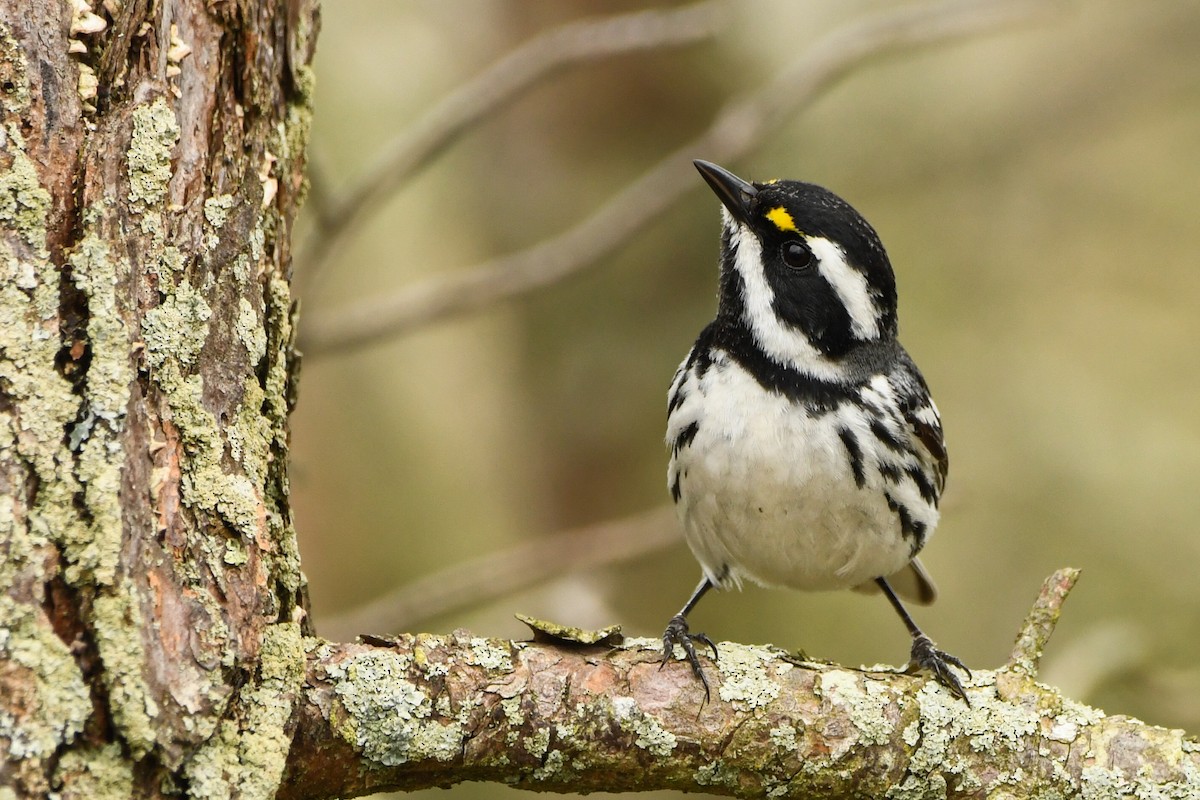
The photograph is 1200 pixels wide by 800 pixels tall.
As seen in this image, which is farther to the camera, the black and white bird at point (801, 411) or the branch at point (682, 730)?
the black and white bird at point (801, 411)

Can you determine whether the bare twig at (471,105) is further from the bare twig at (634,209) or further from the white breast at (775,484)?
the white breast at (775,484)

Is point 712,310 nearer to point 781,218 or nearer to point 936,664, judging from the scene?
point 781,218

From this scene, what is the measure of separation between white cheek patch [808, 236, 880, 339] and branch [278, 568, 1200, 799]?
1468 mm

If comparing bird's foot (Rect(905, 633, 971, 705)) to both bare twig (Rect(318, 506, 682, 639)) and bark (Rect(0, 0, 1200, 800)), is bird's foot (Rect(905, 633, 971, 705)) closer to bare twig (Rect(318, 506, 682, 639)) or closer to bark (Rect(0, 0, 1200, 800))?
bark (Rect(0, 0, 1200, 800))

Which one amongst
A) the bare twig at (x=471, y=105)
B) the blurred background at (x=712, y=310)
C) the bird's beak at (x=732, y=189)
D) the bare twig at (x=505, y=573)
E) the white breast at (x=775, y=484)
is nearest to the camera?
the white breast at (x=775, y=484)

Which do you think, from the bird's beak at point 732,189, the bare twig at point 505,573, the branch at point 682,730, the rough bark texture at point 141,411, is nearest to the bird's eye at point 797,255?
the bird's beak at point 732,189

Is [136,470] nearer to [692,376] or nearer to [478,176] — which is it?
[692,376]

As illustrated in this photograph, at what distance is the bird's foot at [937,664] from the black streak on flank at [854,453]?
19.8 inches

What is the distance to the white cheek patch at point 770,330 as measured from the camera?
3.94 metres

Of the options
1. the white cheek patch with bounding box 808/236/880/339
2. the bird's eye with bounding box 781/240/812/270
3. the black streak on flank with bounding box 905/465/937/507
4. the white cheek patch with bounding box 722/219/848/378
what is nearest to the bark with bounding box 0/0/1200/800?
the black streak on flank with bounding box 905/465/937/507

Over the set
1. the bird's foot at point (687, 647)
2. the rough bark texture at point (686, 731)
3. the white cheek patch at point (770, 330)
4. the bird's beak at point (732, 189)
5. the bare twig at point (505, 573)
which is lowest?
the rough bark texture at point (686, 731)

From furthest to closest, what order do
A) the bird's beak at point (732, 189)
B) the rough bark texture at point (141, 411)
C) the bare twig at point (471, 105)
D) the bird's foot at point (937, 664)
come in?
Result: the bare twig at point (471, 105) < the bird's beak at point (732, 189) < the bird's foot at point (937, 664) < the rough bark texture at point (141, 411)

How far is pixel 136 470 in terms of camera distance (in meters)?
2.30

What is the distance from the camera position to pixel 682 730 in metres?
2.63
